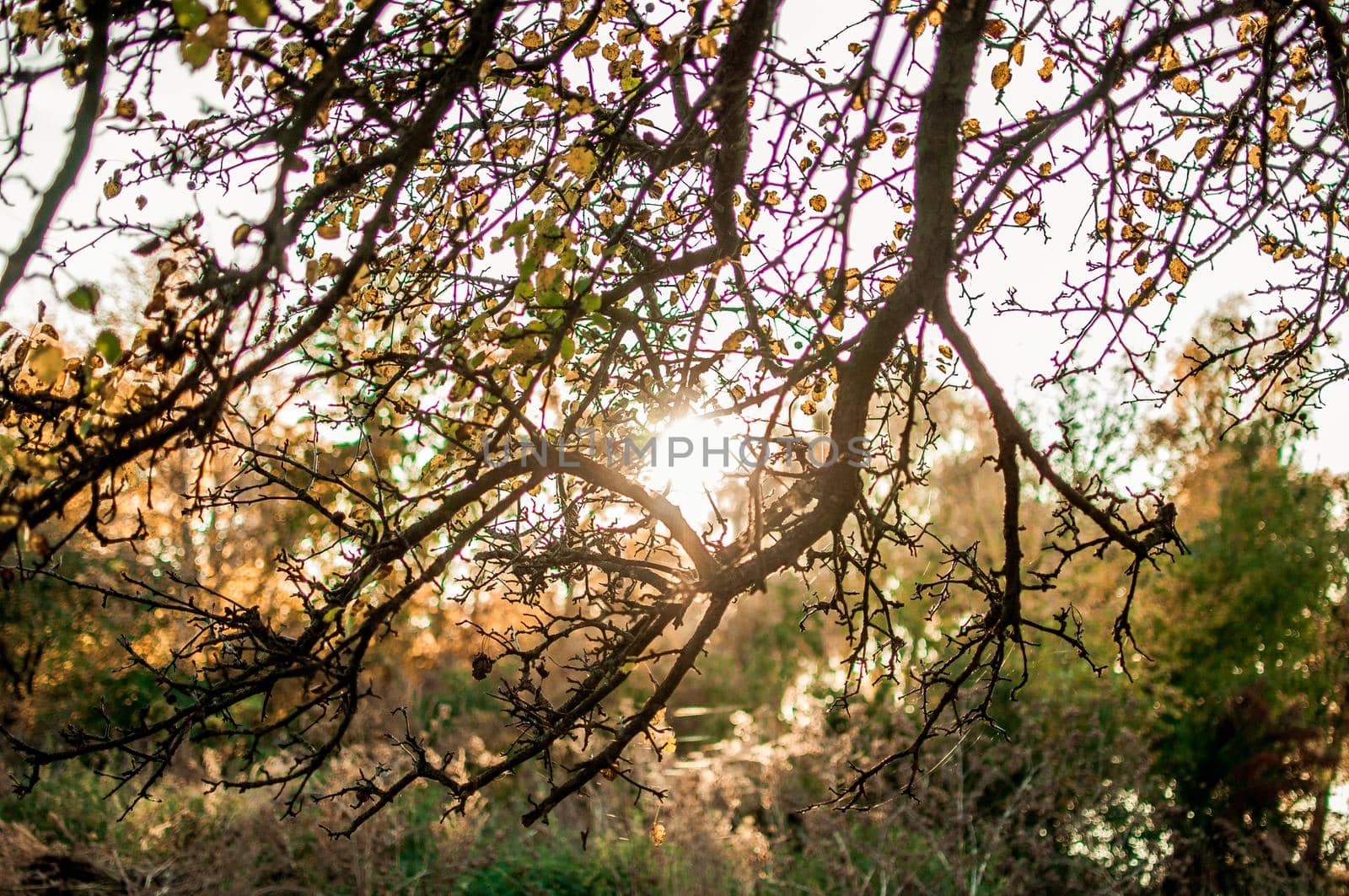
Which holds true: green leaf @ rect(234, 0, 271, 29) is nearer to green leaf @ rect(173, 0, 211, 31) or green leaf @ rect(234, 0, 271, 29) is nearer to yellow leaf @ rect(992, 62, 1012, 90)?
green leaf @ rect(173, 0, 211, 31)

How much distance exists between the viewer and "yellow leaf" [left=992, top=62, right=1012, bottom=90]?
2965mm

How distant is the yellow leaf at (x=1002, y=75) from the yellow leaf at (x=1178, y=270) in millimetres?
839

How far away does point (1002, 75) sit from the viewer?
298 cm

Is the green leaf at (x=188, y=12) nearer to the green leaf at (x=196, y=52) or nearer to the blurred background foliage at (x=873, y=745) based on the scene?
the green leaf at (x=196, y=52)

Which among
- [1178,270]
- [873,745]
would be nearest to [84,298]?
[1178,270]

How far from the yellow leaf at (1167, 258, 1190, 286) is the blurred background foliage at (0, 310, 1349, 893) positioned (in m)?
0.72

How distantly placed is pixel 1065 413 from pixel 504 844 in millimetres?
8607

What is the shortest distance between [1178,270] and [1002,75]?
914 mm

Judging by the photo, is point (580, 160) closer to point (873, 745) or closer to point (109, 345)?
point (109, 345)

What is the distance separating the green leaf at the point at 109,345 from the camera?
1.30m

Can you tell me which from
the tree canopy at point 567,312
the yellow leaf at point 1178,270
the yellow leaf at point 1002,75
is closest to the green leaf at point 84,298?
the tree canopy at point 567,312

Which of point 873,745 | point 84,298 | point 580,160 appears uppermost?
point 580,160

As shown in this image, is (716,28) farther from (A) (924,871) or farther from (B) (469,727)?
(B) (469,727)

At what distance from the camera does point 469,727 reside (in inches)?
464
